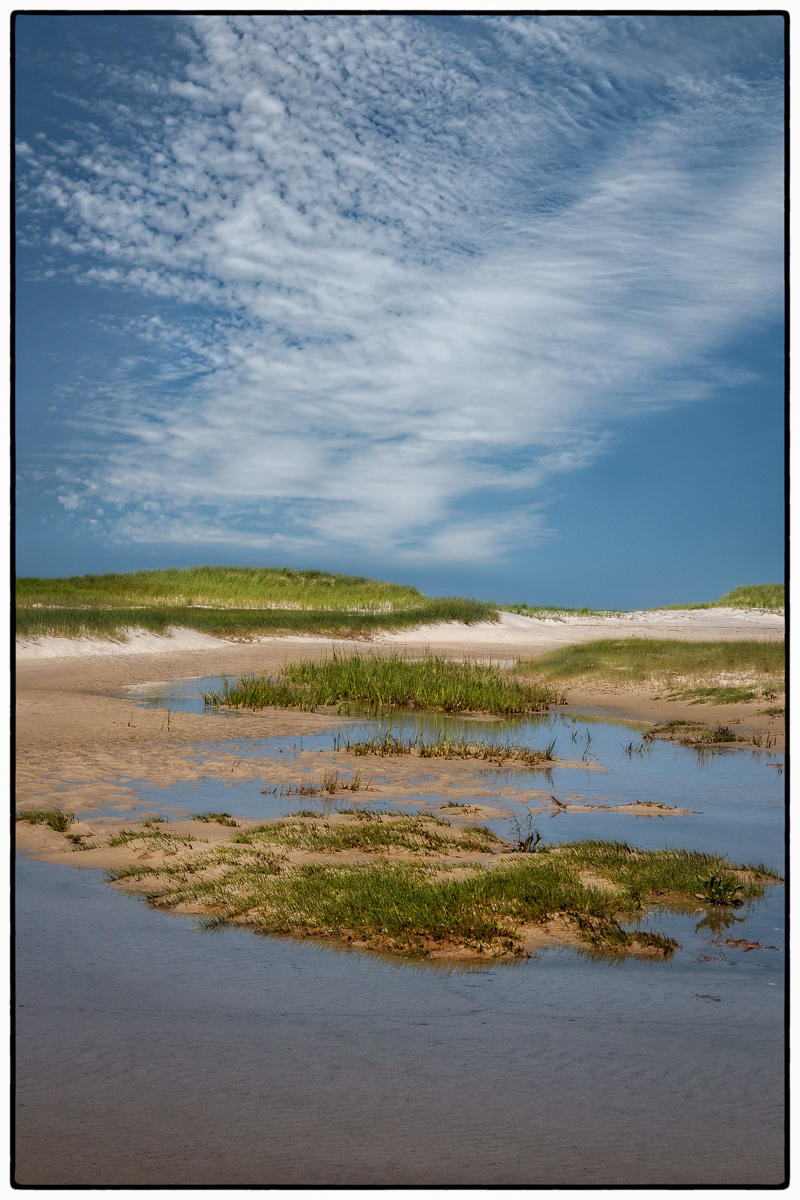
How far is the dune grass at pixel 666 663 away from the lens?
25.3 metres

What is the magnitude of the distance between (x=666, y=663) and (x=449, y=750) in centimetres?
1425

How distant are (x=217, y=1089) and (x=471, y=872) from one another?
4.20 metres

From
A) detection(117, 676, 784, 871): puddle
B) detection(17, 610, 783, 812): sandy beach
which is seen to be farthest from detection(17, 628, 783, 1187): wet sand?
detection(17, 610, 783, 812): sandy beach

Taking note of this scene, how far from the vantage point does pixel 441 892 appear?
23.7 ft

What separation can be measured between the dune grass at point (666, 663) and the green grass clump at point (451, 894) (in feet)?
51.1

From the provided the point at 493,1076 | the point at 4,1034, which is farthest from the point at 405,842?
the point at 4,1034

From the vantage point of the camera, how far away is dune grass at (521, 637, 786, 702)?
25.3m

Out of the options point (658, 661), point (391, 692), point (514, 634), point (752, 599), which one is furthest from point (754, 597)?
point (391, 692)

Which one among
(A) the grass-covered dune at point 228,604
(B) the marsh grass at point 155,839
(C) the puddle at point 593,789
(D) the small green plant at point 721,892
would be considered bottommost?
(C) the puddle at point 593,789

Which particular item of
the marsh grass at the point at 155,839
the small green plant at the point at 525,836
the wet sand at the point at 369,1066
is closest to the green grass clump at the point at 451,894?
the small green plant at the point at 525,836

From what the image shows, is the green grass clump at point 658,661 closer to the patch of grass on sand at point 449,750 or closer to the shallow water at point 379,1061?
the patch of grass on sand at point 449,750

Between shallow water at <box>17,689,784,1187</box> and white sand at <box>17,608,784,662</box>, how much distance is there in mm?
25881

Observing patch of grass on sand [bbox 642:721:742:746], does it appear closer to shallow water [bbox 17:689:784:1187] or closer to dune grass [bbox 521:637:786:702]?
dune grass [bbox 521:637:786:702]

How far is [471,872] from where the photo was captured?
26.8 ft
